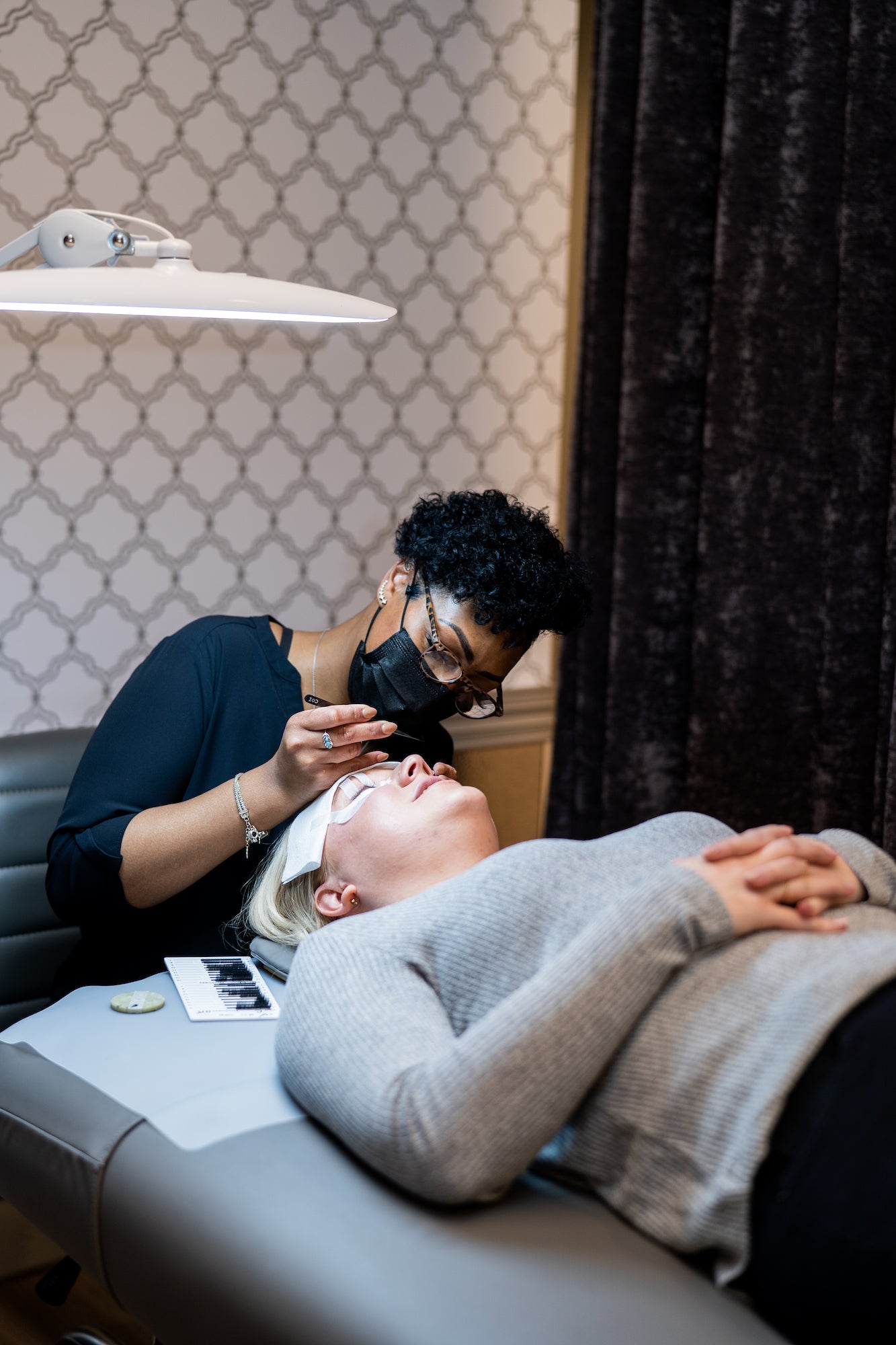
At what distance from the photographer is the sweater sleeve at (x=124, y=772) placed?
1.54 meters

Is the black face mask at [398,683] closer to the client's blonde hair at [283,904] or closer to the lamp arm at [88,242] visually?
the client's blonde hair at [283,904]

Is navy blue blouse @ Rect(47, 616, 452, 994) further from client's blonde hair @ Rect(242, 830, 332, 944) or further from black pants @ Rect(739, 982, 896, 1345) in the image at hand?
black pants @ Rect(739, 982, 896, 1345)

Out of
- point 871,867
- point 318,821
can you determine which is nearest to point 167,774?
point 318,821

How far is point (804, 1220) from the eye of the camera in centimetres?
90

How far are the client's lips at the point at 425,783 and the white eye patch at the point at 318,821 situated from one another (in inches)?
2.2

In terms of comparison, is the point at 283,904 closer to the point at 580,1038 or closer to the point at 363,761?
the point at 363,761

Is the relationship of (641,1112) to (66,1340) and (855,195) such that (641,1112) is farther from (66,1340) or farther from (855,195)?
(855,195)

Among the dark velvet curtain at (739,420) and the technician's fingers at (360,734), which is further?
the dark velvet curtain at (739,420)

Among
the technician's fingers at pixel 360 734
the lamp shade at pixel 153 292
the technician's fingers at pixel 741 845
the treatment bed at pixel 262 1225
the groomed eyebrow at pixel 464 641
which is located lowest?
the treatment bed at pixel 262 1225

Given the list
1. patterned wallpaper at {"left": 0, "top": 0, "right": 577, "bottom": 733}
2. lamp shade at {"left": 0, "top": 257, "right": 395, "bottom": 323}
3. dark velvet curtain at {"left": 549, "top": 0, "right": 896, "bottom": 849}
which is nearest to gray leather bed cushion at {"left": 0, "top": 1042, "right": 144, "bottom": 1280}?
lamp shade at {"left": 0, "top": 257, "right": 395, "bottom": 323}

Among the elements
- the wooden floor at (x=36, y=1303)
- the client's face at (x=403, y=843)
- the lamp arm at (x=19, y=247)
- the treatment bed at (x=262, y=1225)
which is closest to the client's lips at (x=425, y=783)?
the client's face at (x=403, y=843)

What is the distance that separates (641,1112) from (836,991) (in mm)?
194

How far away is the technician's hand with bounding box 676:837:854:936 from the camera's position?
3.49ft

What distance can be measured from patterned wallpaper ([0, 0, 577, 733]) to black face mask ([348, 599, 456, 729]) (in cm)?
61
